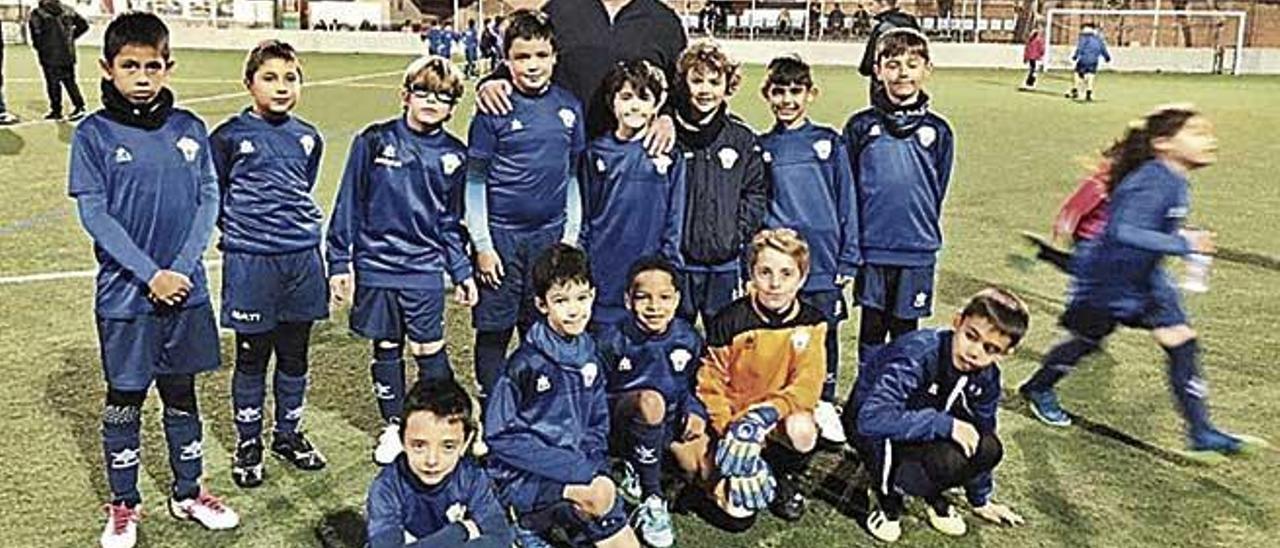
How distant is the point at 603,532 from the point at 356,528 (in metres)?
0.87

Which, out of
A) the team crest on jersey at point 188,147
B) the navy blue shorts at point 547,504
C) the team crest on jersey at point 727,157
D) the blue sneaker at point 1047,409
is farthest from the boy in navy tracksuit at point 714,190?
the team crest on jersey at point 188,147

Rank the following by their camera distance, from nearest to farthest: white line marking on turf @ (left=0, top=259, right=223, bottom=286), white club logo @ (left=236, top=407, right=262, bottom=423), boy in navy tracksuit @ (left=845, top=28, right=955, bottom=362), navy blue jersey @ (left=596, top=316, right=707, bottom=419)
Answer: navy blue jersey @ (left=596, top=316, right=707, bottom=419) < white club logo @ (left=236, top=407, right=262, bottom=423) < boy in navy tracksuit @ (left=845, top=28, right=955, bottom=362) < white line marking on turf @ (left=0, top=259, right=223, bottom=286)

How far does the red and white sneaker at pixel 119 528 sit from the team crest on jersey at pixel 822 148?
8.75 feet

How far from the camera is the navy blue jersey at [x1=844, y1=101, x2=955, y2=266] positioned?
485 cm

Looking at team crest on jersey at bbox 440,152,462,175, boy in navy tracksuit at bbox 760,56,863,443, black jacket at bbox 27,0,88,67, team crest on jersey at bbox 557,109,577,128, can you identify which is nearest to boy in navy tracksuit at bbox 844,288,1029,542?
boy in navy tracksuit at bbox 760,56,863,443

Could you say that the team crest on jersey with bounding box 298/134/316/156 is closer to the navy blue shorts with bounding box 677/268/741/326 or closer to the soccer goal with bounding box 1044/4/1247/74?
the navy blue shorts with bounding box 677/268/741/326

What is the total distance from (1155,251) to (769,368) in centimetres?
160

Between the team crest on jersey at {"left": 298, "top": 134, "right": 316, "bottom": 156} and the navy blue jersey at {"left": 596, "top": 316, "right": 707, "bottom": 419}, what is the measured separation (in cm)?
125

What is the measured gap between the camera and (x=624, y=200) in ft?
14.6

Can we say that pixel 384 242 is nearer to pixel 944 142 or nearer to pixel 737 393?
pixel 737 393

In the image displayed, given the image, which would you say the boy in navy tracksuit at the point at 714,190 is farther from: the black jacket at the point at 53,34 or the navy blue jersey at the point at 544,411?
the black jacket at the point at 53,34

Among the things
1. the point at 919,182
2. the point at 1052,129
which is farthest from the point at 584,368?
the point at 1052,129

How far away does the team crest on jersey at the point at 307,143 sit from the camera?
4.46 metres

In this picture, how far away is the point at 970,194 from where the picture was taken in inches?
441
